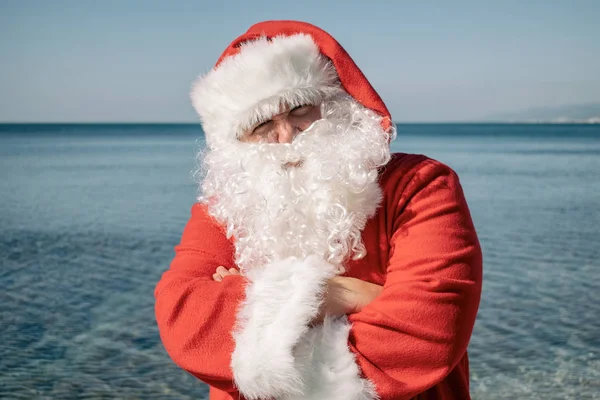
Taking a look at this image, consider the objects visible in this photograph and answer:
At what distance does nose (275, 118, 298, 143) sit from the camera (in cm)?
218

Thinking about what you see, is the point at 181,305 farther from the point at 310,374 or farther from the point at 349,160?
the point at 349,160

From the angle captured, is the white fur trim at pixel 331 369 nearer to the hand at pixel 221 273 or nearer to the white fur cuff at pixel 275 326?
the white fur cuff at pixel 275 326

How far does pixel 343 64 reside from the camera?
214cm

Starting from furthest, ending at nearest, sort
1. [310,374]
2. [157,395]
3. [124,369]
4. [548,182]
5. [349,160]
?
[548,182], [124,369], [157,395], [349,160], [310,374]

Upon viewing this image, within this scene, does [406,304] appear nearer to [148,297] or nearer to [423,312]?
[423,312]

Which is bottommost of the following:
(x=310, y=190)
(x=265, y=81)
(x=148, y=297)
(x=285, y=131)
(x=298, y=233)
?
(x=148, y=297)

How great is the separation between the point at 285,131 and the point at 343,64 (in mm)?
293

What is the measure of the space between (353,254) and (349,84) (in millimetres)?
560

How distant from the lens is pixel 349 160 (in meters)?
2.09

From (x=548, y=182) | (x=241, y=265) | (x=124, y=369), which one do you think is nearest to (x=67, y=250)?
(x=124, y=369)

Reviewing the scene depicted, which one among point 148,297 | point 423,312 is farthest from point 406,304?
point 148,297

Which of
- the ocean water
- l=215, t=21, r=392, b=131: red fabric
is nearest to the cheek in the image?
l=215, t=21, r=392, b=131: red fabric

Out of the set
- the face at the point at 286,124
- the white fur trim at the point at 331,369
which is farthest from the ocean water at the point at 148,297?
the white fur trim at the point at 331,369

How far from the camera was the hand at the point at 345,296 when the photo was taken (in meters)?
1.91
